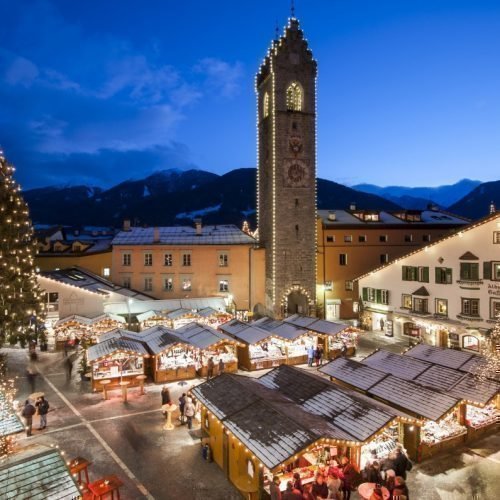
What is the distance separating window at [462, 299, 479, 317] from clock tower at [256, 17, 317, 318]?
1521 cm

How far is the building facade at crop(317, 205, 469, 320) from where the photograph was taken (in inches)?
1721

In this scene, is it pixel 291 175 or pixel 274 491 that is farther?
pixel 291 175

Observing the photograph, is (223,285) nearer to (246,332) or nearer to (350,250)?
(350,250)

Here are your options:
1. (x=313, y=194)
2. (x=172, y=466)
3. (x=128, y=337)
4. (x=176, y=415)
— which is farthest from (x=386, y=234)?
(x=172, y=466)

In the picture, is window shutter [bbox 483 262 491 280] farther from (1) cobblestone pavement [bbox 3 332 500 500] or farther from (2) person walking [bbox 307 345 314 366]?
(1) cobblestone pavement [bbox 3 332 500 500]

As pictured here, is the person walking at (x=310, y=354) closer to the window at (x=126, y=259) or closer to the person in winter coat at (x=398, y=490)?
the person in winter coat at (x=398, y=490)

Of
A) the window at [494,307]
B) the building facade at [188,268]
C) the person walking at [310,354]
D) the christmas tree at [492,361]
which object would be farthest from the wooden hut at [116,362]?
the window at [494,307]

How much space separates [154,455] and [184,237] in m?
30.9

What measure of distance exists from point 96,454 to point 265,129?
3639 centimetres

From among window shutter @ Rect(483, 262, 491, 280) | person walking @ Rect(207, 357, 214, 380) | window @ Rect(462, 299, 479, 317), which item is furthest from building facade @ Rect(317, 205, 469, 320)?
person walking @ Rect(207, 357, 214, 380)

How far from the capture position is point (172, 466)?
1416 cm

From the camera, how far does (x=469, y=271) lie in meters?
29.3

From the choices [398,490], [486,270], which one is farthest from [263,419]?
[486,270]

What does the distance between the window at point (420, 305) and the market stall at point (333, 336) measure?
24.0 feet
